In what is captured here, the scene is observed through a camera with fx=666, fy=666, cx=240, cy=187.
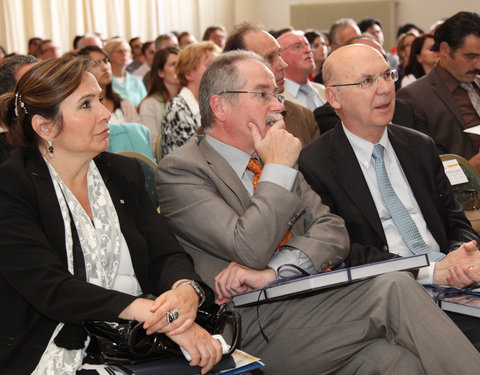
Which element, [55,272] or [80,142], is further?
[80,142]

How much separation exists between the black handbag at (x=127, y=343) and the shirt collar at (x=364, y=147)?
1.07 metres

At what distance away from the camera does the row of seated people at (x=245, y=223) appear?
6.15 feet

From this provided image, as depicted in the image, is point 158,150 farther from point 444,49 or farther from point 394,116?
point 444,49

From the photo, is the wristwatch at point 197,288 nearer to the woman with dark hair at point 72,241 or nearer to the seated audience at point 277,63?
the woman with dark hair at point 72,241

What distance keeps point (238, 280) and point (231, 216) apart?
0.21 m

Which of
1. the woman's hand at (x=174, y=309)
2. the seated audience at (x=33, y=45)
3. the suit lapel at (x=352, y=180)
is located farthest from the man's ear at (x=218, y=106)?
the seated audience at (x=33, y=45)

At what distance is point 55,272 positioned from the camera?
185cm

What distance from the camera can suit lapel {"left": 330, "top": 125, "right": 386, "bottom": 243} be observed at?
255 centimetres

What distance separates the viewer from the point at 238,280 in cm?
215

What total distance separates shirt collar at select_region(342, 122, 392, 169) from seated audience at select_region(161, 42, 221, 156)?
1.72 m

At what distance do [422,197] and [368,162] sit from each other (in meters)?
0.25

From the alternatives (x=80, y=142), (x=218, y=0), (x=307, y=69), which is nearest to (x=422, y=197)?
(x=80, y=142)

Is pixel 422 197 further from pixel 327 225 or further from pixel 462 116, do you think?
pixel 462 116

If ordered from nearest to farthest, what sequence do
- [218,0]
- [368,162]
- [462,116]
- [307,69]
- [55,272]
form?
[55,272]
[368,162]
[462,116]
[307,69]
[218,0]
